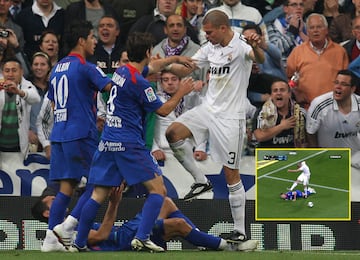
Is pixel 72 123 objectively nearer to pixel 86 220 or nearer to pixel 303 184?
pixel 86 220

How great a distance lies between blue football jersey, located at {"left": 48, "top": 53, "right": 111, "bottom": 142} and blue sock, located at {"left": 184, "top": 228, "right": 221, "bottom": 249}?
152cm

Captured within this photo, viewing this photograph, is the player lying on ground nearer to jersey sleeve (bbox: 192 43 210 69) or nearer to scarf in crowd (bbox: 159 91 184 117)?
jersey sleeve (bbox: 192 43 210 69)

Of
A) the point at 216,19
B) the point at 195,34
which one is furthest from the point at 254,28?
the point at 216,19

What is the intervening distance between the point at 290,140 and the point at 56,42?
3497mm

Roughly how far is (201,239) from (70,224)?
1365 mm

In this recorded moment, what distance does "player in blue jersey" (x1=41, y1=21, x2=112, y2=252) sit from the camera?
12602mm

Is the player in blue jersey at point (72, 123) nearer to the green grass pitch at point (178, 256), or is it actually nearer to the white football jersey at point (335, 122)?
the green grass pitch at point (178, 256)

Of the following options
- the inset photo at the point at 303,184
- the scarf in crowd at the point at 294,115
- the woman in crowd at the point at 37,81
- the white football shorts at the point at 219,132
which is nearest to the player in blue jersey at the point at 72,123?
the white football shorts at the point at 219,132

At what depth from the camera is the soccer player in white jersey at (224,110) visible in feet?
44.1

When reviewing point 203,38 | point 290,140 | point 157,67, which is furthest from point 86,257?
point 203,38

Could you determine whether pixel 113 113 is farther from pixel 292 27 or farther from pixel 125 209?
pixel 292 27

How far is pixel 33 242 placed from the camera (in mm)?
15195

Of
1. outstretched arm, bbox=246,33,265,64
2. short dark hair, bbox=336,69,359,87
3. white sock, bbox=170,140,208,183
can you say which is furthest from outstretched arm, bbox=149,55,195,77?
short dark hair, bbox=336,69,359,87

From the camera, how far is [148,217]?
39.6 ft
